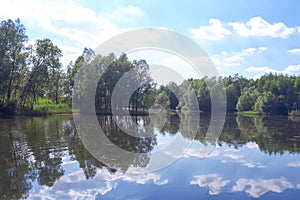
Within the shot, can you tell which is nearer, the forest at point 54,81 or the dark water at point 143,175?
the dark water at point 143,175

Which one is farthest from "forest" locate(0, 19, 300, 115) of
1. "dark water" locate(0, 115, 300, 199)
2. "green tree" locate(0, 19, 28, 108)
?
"dark water" locate(0, 115, 300, 199)

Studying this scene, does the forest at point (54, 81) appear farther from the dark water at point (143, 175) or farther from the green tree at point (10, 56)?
the dark water at point (143, 175)

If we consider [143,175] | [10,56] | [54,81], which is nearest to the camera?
[143,175]

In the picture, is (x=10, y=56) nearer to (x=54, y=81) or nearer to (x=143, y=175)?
(x=54, y=81)

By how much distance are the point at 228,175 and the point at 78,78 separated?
3890 centimetres

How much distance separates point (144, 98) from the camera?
54.2 metres

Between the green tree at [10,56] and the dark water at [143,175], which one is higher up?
the green tree at [10,56]

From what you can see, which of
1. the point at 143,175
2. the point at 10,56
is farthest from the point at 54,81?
the point at 143,175

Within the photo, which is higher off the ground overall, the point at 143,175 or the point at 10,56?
the point at 10,56

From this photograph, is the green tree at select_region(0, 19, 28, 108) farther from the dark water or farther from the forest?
the dark water

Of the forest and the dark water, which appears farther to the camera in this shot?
the forest

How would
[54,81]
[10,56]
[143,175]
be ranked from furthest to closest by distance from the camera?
[54,81], [10,56], [143,175]

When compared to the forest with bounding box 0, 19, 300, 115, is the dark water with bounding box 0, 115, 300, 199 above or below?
below

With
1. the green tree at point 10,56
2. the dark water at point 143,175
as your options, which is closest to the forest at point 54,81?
the green tree at point 10,56
